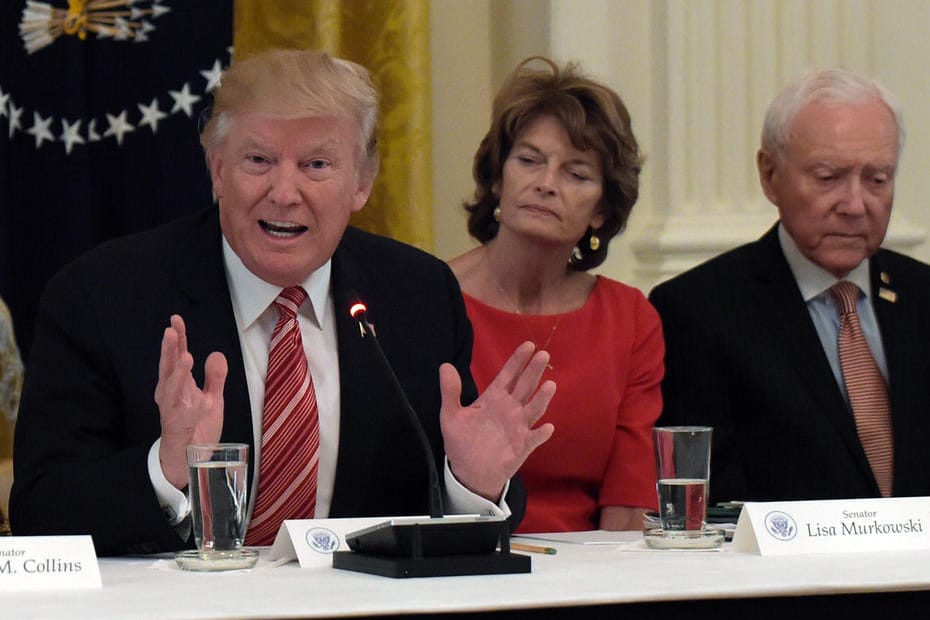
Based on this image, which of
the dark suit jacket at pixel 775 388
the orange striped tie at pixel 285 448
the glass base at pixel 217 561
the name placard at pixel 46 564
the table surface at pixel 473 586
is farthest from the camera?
the dark suit jacket at pixel 775 388

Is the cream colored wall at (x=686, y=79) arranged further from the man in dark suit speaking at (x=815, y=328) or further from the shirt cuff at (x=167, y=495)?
the shirt cuff at (x=167, y=495)

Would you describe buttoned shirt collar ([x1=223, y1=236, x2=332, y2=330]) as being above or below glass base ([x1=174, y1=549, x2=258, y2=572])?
above

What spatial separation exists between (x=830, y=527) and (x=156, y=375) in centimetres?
101

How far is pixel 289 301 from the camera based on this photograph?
98.1 inches

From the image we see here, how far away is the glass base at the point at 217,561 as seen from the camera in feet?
6.22

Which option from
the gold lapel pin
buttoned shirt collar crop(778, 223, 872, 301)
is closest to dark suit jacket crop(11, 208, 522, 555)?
buttoned shirt collar crop(778, 223, 872, 301)

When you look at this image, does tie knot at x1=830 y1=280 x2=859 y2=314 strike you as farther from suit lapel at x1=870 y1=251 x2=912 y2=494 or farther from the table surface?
the table surface

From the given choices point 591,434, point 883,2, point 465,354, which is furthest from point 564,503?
point 883,2

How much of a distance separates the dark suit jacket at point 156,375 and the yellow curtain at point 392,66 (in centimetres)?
98

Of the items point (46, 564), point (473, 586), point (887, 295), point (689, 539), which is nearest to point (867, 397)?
point (887, 295)

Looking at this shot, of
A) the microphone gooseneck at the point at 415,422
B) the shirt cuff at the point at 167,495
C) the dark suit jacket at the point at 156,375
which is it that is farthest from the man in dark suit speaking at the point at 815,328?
the shirt cuff at the point at 167,495

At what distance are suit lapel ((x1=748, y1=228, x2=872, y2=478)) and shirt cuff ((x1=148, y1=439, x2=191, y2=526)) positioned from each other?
1.32m

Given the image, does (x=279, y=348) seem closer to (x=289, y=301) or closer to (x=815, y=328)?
(x=289, y=301)

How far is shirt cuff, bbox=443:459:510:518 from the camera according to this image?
87.9 inches
